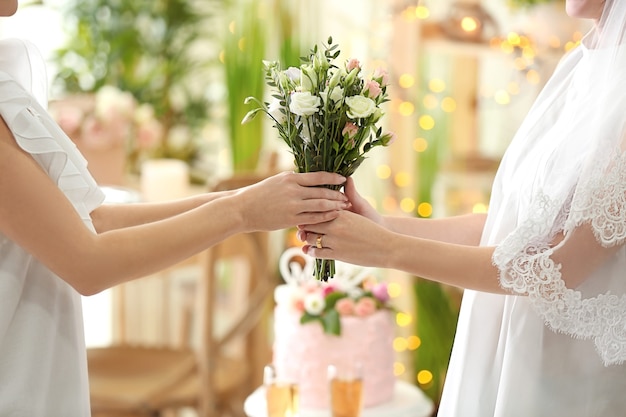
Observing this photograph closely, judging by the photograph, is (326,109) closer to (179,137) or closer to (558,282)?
(558,282)

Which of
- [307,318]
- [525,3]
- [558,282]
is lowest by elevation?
[307,318]

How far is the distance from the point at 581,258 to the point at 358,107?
54 centimetres

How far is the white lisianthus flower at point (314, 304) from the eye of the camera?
2.74m

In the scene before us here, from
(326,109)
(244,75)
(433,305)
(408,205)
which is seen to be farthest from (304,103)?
(244,75)

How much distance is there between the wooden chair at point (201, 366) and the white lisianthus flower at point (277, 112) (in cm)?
140

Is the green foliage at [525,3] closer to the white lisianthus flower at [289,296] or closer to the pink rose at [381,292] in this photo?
the pink rose at [381,292]

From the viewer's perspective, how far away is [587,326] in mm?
1875

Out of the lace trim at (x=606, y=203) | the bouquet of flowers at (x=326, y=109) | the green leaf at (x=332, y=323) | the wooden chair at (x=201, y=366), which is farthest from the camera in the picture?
the wooden chair at (x=201, y=366)

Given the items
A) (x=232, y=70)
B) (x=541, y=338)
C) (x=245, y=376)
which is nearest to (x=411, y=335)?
(x=245, y=376)

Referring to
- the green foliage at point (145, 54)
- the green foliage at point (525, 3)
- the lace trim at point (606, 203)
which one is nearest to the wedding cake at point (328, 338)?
the lace trim at point (606, 203)

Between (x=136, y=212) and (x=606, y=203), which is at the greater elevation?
(x=606, y=203)

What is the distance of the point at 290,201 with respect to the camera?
198 cm

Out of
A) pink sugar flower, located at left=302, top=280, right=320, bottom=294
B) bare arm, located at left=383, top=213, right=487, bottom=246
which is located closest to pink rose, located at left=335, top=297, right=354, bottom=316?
pink sugar flower, located at left=302, top=280, right=320, bottom=294

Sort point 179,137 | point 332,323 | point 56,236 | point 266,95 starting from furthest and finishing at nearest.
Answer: point 179,137 < point 266,95 < point 332,323 < point 56,236
